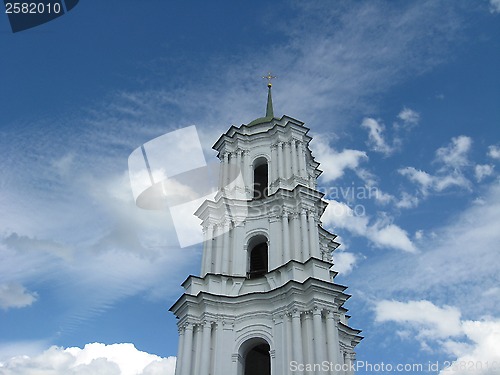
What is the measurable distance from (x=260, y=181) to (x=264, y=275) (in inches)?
296

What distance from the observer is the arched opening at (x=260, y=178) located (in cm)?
2845

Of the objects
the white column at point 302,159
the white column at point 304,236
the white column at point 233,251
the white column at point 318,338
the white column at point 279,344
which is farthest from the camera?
the white column at point 302,159

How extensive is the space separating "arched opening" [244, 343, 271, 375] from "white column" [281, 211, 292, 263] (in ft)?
14.4

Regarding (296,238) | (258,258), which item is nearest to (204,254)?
(258,258)

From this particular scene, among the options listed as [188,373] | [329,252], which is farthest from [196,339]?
[329,252]

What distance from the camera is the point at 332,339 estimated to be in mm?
20859

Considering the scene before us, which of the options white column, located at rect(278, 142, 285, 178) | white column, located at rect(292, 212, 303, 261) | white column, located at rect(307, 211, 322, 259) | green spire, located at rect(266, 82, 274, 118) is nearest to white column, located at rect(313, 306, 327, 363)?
white column, located at rect(292, 212, 303, 261)

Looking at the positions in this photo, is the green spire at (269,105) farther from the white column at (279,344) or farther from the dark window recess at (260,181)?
the white column at (279,344)

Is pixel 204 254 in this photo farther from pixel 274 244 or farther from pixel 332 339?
pixel 332 339

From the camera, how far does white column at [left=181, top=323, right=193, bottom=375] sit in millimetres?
21734

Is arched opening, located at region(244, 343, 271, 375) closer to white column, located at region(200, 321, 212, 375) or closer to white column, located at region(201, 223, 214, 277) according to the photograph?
white column, located at region(200, 321, 212, 375)

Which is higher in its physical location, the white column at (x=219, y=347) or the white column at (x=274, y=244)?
the white column at (x=274, y=244)

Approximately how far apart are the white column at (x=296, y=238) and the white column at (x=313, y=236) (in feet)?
1.73

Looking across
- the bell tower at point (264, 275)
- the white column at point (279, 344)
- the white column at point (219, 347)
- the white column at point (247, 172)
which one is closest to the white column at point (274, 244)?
the bell tower at point (264, 275)
